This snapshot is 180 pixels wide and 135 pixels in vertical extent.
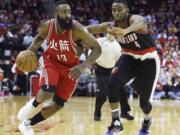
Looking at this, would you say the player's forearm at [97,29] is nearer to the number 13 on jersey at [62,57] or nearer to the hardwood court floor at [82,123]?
the number 13 on jersey at [62,57]

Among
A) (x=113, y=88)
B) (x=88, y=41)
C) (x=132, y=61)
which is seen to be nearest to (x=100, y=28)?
(x=88, y=41)

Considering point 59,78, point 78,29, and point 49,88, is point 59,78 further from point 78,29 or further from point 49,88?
point 78,29

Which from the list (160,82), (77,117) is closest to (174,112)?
(77,117)

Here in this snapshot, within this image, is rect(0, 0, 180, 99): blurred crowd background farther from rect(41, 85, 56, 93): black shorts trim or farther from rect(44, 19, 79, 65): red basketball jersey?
rect(41, 85, 56, 93): black shorts trim

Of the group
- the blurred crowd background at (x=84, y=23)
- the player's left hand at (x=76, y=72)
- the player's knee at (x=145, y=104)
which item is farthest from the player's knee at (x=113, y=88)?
the blurred crowd background at (x=84, y=23)

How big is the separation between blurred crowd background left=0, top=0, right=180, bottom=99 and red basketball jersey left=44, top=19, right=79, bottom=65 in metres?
8.68

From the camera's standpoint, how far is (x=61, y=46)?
6500 millimetres

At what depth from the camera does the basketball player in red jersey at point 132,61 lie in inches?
258

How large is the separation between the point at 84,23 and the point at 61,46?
50.0ft

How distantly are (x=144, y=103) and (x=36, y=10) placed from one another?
1599 cm

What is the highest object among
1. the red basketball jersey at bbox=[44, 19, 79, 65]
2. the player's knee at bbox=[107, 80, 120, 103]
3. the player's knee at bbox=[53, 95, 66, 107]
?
the red basketball jersey at bbox=[44, 19, 79, 65]

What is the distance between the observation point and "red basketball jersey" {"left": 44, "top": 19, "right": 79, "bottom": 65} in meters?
6.50

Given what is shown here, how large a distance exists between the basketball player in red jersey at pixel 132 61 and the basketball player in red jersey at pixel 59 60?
46 cm

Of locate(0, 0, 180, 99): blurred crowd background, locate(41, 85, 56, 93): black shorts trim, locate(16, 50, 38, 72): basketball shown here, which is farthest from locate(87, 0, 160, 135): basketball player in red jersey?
locate(0, 0, 180, 99): blurred crowd background
